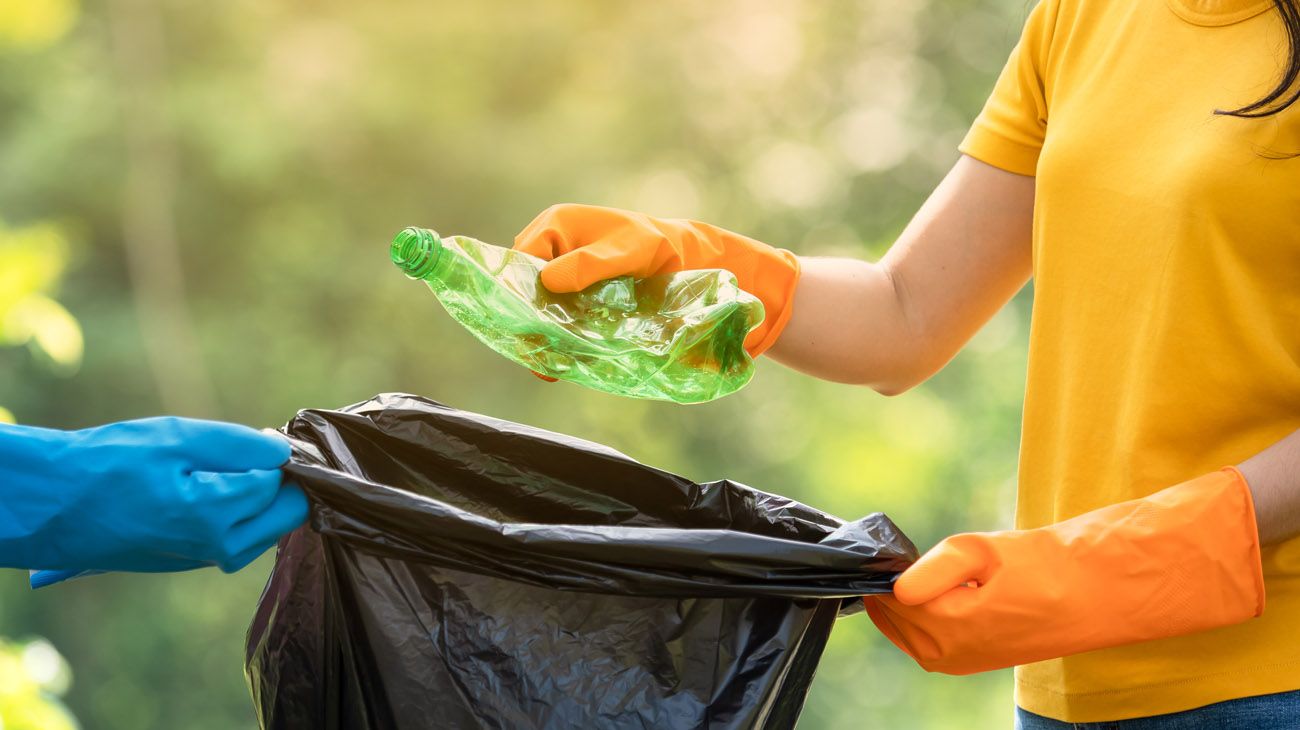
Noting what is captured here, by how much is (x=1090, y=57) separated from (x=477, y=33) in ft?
20.4

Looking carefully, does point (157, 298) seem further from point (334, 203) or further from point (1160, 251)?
point (1160, 251)

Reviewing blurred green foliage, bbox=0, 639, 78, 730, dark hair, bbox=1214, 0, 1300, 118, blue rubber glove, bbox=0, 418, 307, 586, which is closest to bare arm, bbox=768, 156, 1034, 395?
dark hair, bbox=1214, 0, 1300, 118

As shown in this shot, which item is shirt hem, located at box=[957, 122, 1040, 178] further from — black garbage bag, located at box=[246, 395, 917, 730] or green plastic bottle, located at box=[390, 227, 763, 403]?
black garbage bag, located at box=[246, 395, 917, 730]

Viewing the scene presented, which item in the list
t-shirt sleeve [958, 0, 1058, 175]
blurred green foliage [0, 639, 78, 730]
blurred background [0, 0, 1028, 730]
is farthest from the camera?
blurred background [0, 0, 1028, 730]

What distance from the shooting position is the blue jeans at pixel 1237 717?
93cm

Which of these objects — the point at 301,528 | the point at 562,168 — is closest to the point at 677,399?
the point at 301,528

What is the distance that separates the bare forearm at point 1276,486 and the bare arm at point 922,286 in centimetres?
35

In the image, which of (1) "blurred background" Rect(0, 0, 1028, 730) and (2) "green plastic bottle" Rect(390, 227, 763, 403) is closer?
(2) "green plastic bottle" Rect(390, 227, 763, 403)

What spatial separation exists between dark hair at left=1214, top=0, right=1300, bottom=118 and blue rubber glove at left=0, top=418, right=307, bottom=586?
803mm

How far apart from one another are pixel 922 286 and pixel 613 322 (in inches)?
13.7

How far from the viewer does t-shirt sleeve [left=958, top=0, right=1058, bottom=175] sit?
1.13 metres

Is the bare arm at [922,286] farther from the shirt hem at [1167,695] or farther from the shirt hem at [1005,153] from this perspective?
the shirt hem at [1167,695]

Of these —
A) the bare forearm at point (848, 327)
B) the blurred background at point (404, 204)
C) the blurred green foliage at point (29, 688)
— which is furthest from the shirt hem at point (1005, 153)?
the blurred background at point (404, 204)

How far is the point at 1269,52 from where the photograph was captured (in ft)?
3.19
